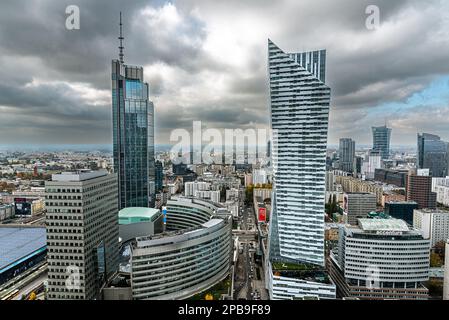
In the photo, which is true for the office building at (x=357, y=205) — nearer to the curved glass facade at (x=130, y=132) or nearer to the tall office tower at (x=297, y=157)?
the tall office tower at (x=297, y=157)

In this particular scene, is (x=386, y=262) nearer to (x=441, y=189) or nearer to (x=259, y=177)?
(x=441, y=189)

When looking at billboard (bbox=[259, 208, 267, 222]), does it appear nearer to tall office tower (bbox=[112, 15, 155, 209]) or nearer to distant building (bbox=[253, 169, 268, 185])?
distant building (bbox=[253, 169, 268, 185])

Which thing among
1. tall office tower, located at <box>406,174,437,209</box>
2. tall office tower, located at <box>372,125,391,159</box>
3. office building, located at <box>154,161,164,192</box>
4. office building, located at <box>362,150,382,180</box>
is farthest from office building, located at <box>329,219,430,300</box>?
office building, located at <box>154,161,164,192</box>

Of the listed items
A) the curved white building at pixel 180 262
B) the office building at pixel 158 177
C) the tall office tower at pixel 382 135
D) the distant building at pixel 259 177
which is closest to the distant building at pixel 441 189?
the tall office tower at pixel 382 135

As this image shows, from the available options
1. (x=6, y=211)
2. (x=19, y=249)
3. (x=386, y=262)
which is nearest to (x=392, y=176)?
(x=386, y=262)

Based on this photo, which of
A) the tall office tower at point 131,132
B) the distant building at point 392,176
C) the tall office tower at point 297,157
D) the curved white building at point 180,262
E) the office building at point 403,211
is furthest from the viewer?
the distant building at point 392,176
